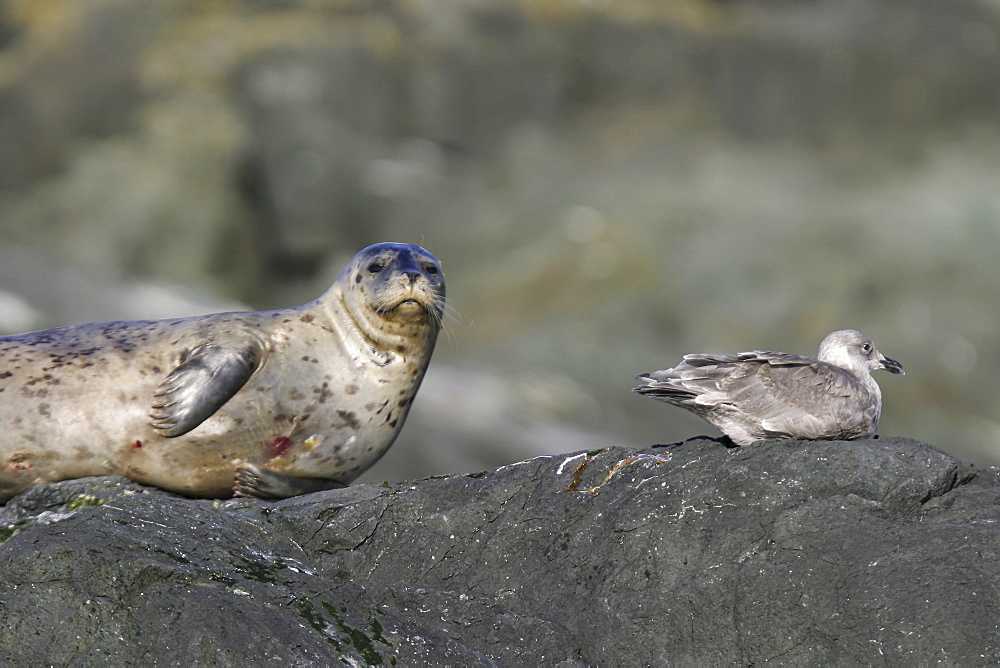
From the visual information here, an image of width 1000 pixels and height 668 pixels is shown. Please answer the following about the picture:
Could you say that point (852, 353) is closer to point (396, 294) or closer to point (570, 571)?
point (570, 571)

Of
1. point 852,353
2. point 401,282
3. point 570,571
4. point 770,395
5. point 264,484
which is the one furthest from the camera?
point 401,282

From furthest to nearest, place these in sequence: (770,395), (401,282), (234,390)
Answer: (401,282), (234,390), (770,395)

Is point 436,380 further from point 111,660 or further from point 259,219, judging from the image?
point 111,660

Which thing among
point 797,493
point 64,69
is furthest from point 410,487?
point 64,69

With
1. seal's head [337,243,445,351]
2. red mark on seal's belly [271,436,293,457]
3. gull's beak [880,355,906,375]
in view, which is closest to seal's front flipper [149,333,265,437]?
red mark on seal's belly [271,436,293,457]

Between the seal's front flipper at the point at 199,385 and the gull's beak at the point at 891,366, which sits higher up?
the gull's beak at the point at 891,366

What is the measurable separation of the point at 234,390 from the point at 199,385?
0.68ft

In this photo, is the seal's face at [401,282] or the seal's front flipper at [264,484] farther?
the seal's face at [401,282]

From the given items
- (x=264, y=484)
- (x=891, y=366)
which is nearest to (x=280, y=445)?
(x=264, y=484)

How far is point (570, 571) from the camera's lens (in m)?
4.64

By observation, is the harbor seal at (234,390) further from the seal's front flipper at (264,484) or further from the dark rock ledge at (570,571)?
the dark rock ledge at (570,571)

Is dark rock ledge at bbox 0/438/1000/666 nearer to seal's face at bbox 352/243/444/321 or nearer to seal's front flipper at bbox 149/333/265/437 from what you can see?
seal's front flipper at bbox 149/333/265/437

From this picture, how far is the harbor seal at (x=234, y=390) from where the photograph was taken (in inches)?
243

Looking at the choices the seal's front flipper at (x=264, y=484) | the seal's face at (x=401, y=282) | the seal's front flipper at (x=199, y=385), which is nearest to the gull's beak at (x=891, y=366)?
the seal's face at (x=401, y=282)
